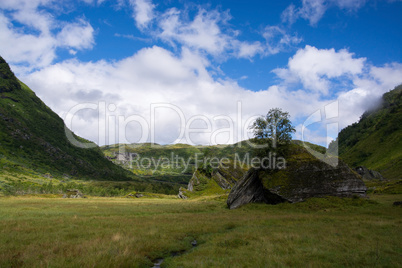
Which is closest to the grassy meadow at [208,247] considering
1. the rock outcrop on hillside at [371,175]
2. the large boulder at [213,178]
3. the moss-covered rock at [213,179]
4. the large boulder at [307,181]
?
the large boulder at [307,181]

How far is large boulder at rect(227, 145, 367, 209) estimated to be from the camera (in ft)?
106

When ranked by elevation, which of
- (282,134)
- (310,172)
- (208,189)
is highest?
(282,134)

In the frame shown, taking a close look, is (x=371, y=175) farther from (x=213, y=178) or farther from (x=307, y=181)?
(x=307, y=181)

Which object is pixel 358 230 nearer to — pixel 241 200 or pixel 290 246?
pixel 290 246

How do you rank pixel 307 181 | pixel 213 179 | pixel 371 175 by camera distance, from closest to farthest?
1. pixel 307 181
2. pixel 213 179
3. pixel 371 175

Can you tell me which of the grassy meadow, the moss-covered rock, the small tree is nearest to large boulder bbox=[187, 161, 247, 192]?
the moss-covered rock

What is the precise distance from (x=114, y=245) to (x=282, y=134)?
33443 millimetres

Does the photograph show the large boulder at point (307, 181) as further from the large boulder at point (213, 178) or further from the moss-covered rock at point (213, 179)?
the large boulder at point (213, 178)

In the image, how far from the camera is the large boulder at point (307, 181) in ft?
106

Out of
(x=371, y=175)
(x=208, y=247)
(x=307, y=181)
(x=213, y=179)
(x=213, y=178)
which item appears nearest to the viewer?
(x=208, y=247)

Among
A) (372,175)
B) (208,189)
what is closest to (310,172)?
(208,189)

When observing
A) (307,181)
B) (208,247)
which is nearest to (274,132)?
(307,181)

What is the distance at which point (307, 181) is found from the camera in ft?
109

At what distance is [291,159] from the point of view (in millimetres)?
36469
